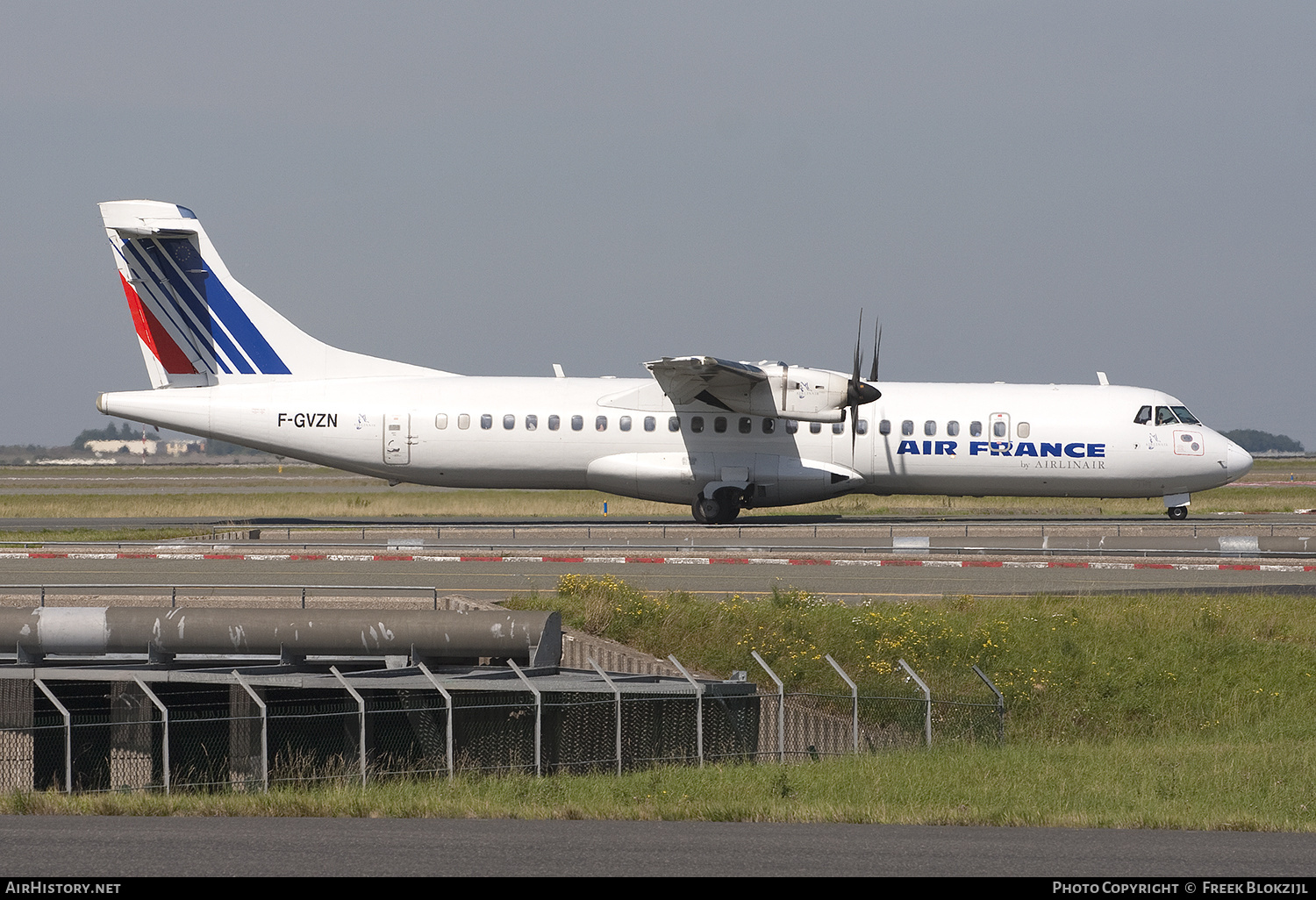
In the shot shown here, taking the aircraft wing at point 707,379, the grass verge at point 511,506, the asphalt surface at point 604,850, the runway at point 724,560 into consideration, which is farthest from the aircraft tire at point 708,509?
the asphalt surface at point 604,850

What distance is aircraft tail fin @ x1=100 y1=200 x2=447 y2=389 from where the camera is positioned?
40094 millimetres

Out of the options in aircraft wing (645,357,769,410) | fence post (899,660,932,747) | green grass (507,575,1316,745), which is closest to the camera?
fence post (899,660,932,747)

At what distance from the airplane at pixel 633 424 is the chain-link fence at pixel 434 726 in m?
16.2

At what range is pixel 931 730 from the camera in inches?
811

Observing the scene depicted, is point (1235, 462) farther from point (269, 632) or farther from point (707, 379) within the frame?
point (269, 632)

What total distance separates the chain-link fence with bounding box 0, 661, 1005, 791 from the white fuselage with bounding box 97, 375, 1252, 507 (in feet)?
53.3

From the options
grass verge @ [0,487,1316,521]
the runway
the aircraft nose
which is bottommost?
the runway

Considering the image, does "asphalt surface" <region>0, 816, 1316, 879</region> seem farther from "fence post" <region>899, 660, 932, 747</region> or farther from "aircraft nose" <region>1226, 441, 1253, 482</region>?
"aircraft nose" <region>1226, 441, 1253, 482</region>

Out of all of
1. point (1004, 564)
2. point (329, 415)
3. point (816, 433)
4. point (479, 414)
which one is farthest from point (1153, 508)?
point (329, 415)

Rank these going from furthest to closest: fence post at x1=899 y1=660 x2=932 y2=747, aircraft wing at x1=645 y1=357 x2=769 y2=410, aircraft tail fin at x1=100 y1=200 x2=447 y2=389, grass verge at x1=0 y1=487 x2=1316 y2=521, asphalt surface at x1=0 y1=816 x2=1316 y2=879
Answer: grass verge at x1=0 y1=487 x2=1316 y2=521
aircraft tail fin at x1=100 y1=200 x2=447 y2=389
aircraft wing at x1=645 y1=357 x2=769 y2=410
fence post at x1=899 y1=660 x2=932 y2=747
asphalt surface at x1=0 y1=816 x2=1316 y2=879

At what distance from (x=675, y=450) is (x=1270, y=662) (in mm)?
18459

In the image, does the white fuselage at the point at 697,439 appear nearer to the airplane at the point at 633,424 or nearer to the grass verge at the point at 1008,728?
the airplane at the point at 633,424

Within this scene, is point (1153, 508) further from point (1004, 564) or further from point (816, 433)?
point (1004, 564)

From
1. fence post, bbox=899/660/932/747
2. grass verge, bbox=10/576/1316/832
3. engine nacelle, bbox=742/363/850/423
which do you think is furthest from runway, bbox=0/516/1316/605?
fence post, bbox=899/660/932/747
